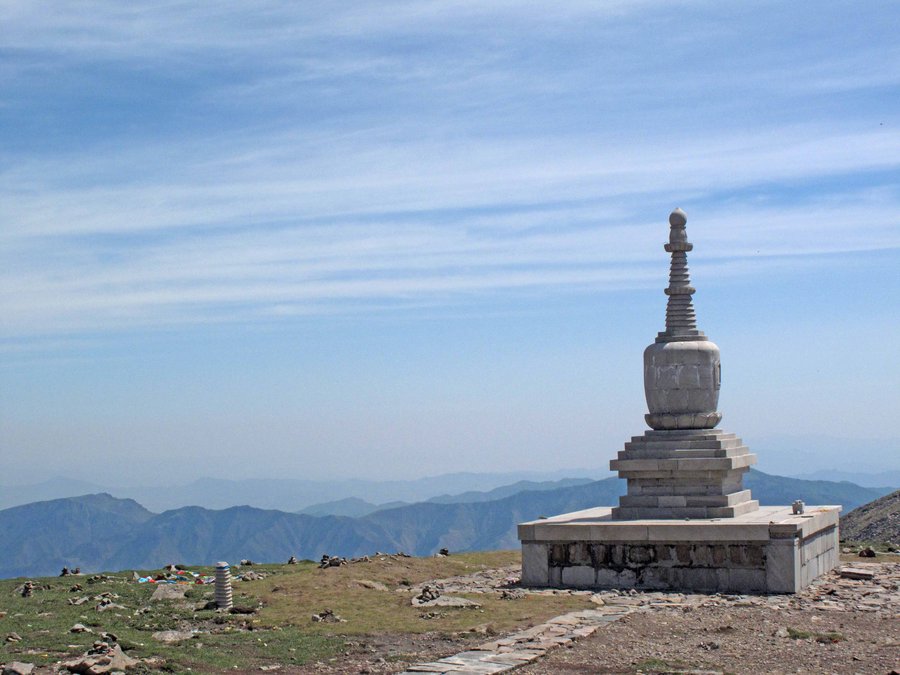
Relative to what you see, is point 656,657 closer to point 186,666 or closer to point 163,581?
point 186,666

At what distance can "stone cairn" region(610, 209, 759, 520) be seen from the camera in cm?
2742

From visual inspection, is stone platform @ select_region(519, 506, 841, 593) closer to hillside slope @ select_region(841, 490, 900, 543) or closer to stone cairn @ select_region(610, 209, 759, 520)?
stone cairn @ select_region(610, 209, 759, 520)

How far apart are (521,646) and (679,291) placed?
13.9 metres

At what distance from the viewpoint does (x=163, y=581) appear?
2667 cm

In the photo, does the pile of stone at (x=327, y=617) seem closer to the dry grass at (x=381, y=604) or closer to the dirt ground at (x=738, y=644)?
the dry grass at (x=381, y=604)

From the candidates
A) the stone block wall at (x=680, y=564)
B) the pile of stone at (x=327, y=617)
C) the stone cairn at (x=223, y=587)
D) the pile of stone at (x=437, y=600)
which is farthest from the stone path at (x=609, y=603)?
the stone cairn at (x=223, y=587)

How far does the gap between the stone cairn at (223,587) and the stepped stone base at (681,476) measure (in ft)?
31.5

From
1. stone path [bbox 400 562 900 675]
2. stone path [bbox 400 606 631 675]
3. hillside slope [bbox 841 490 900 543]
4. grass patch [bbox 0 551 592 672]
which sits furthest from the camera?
hillside slope [bbox 841 490 900 543]

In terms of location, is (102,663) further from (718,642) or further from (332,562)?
(332,562)

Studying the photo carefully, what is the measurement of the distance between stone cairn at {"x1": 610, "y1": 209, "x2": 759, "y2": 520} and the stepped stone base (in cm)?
2

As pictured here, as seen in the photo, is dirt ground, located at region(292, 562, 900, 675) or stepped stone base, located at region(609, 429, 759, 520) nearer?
dirt ground, located at region(292, 562, 900, 675)

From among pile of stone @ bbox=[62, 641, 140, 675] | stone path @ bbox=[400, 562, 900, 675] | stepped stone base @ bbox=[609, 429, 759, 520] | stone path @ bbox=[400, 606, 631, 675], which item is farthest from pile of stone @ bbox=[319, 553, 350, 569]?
pile of stone @ bbox=[62, 641, 140, 675]

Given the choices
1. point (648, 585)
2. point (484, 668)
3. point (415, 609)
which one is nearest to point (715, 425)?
point (648, 585)

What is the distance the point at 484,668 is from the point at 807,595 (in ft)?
33.0
